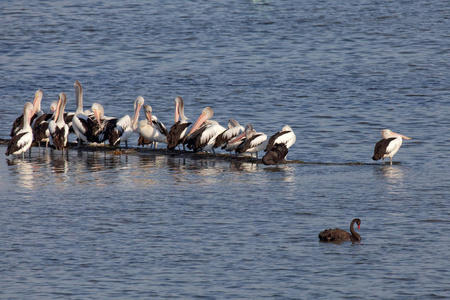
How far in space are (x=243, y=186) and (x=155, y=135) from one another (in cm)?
321

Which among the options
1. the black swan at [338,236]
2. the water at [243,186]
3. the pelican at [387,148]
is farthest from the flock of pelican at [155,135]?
the black swan at [338,236]

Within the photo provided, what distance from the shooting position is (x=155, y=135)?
590 inches

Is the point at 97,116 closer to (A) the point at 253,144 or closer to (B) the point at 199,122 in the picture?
(B) the point at 199,122

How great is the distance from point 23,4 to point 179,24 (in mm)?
10747

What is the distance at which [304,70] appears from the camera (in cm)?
2488

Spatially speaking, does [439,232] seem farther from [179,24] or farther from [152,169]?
[179,24]

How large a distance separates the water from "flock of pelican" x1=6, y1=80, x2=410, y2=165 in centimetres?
27

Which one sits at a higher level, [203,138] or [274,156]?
[203,138]

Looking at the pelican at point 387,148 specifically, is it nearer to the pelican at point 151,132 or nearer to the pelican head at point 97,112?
the pelican at point 151,132

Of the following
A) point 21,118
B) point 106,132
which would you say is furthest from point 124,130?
point 21,118

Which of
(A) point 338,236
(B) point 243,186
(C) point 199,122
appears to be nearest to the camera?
(A) point 338,236

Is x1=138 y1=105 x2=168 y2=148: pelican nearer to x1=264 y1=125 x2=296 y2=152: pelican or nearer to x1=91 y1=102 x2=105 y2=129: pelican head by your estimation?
x1=91 y1=102 x2=105 y2=129: pelican head

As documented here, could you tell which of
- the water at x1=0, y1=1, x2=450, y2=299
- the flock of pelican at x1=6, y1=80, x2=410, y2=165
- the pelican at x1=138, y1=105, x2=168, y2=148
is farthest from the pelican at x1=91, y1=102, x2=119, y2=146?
the pelican at x1=138, y1=105, x2=168, y2=148

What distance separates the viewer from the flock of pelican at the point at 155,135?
1405 centimetres
